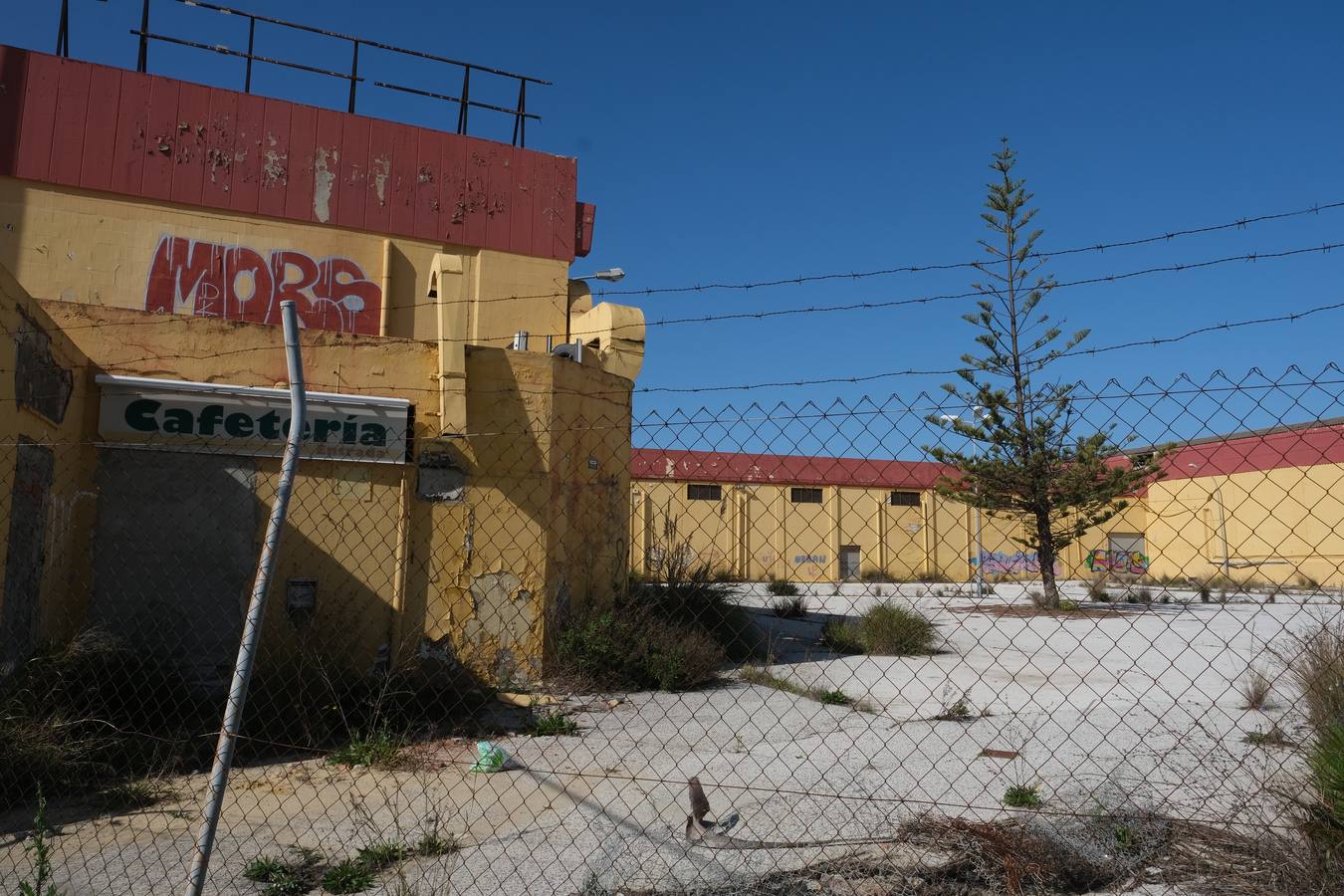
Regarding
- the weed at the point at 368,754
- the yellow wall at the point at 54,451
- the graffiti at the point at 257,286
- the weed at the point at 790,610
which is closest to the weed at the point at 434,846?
the weed at the point at 368,754

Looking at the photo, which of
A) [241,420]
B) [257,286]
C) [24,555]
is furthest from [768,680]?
[257,286]

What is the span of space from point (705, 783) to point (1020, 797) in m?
1.95

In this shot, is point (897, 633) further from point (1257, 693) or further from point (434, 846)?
point (434, 846)

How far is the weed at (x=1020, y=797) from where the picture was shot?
17.7 feet

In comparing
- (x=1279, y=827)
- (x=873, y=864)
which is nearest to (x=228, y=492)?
(x=873, y=864)

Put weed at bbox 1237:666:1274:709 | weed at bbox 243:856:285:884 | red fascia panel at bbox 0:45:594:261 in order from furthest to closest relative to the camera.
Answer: red fascia panel at bbox 0:45:594:261 < weed at bbox 1237:666:1274:709 < weed at bbox 243:856:285:884

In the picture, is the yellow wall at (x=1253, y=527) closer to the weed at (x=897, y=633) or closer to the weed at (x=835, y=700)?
the weed at (x=897, y=633)

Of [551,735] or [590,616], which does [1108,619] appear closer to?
[590,616]

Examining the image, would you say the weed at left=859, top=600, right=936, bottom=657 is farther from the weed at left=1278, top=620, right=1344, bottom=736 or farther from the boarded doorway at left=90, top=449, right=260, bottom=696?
the boarded doorway at left=90, top=449, right=260, bottom=696

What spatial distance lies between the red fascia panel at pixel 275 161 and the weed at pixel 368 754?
10461 millimetres

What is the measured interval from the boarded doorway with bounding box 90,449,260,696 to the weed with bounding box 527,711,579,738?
295 cm

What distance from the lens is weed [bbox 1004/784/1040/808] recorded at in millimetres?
5406

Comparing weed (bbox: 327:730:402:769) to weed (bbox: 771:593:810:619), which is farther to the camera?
weed (bbox: 771:593:810:619)

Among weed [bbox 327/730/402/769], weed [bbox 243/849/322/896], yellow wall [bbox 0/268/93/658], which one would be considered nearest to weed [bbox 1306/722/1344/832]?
weed [bbox 243/849/322/896]
